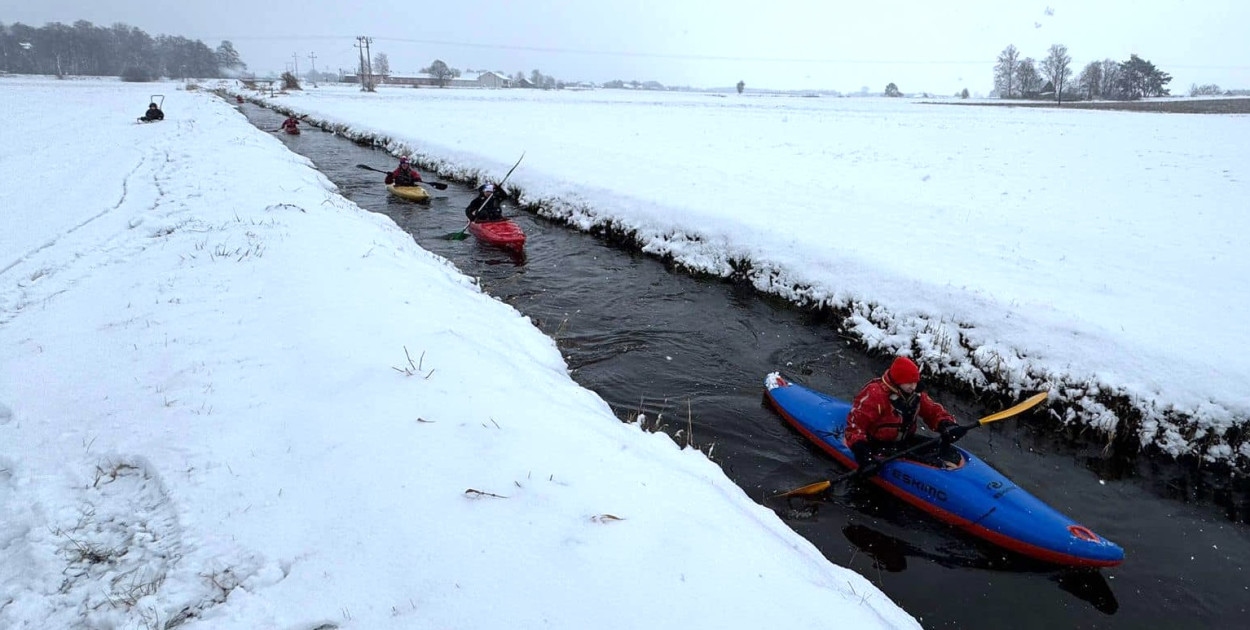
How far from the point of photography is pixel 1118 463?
6.54 m

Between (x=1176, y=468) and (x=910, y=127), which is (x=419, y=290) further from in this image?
(x=910, y=127)

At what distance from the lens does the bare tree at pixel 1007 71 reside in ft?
313

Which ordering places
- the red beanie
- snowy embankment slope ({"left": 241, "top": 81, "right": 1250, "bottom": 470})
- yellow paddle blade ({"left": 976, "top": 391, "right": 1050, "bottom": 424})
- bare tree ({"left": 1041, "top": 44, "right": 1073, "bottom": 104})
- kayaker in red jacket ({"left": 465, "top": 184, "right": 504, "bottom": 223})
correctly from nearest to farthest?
the red beanie → yellow paddle blade ({"left": 976, "top": 391, "right": 1050, "bottom": 424}) → snowy embankment slope ({"left": 241, "top": 81, "right": 1250, "bottom": 470}) → kayaker in red jacket ({"left": 465, "top": 184, "right": 504, "bottom": 223}) → bare tree ({"left": 1041, "top": 44, "right": 1073, "bottom": 104})

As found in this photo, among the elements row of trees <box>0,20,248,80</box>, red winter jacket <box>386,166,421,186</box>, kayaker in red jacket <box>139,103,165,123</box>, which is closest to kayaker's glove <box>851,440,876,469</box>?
red winter jacket <box>386,166,421,186</box>

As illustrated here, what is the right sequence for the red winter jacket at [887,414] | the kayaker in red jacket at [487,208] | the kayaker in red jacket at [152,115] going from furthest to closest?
the kayaker in red jacket at [152,115] → the kayaker in red jacket at [487,208] → the red winter jacket at [887,414]

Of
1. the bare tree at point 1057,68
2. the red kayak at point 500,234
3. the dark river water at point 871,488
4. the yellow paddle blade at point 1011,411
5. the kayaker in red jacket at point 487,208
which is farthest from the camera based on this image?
the bare tree at point 1057,68

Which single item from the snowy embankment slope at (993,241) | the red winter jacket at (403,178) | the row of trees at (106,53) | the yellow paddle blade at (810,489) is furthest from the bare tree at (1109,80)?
the row of trees at (106,53)

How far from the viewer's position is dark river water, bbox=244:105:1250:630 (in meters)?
4.91

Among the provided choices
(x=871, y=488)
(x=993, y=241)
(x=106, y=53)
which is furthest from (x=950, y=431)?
(x=106, y=53)

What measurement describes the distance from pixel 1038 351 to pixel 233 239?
11.7 m

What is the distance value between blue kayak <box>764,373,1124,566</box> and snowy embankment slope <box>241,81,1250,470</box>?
2.28 metres

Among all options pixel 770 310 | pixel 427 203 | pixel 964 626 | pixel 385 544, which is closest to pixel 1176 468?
pixel 964 626

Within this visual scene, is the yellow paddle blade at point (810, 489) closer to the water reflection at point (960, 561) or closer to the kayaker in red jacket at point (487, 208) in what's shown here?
the water reflection at point (960, 561)

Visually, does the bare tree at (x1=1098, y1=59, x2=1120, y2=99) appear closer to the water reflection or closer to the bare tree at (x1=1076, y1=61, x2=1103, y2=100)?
the bare tree at (x1=1076, y1=61, x2=1103, y2=100)
